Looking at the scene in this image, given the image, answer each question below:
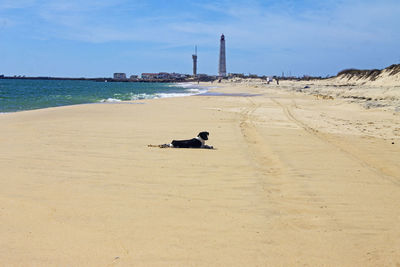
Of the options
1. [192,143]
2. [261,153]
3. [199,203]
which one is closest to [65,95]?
[192,143]

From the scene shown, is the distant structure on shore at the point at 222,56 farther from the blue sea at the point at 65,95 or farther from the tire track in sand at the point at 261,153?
the tire track in sand at the point at 261,153

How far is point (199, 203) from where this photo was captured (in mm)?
3941

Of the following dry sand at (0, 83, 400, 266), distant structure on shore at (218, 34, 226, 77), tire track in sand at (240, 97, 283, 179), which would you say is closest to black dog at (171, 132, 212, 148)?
dry sand at (0, 83, 400, 266)

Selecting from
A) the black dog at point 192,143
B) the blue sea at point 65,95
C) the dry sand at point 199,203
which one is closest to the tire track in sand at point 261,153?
the dry sand at point 199,203

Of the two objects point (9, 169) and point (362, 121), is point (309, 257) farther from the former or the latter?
point (362, 121)

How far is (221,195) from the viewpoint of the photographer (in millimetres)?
4223

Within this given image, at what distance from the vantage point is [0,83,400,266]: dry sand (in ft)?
9.38

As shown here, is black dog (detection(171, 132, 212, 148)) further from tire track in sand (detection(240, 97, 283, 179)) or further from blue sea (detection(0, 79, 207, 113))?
blue sea (detection(0, 79, 207, 113))

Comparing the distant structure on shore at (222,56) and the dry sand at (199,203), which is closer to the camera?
the dry sand at (199,203)

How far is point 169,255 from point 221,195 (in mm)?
1510

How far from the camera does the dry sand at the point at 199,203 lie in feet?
9.38

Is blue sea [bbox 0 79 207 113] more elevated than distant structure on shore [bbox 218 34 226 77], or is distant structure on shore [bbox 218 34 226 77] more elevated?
distant structure on shore [bbox 218 34 226 77]

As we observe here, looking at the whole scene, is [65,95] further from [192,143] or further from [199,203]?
[199,203]

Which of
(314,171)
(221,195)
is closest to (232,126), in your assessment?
(314,171)
